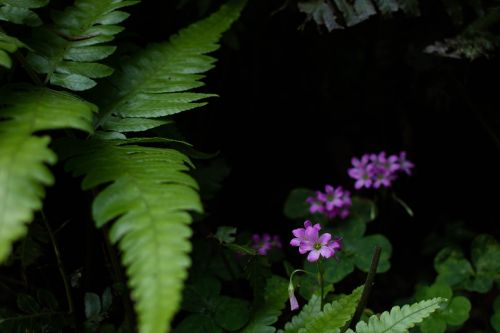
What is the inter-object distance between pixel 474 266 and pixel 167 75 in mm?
1480

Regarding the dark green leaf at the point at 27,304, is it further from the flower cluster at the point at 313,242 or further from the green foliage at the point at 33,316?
the flower cluster at the point at 313,242

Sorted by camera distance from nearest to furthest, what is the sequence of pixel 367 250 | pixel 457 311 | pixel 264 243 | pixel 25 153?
1. pixel 25 153
2. pixel 457 311
3. pixel 367 250
4. pixel 264 243

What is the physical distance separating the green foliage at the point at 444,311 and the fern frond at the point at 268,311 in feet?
1.79

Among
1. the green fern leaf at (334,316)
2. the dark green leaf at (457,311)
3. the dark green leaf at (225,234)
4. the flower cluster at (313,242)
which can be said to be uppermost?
the flower cluster at (313,242)

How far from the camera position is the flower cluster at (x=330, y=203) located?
2301 mm

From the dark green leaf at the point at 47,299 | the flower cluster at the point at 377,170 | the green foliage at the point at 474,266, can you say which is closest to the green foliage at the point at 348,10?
the flower cluster at the point at 377,170

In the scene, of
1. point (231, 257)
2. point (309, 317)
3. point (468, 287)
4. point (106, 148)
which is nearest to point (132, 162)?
point (106, 148)

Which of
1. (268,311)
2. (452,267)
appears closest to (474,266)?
(452,267)

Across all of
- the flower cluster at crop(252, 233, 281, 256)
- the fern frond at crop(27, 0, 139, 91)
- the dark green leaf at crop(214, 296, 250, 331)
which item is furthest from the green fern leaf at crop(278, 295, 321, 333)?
the fern frond at crop(27, 0, 139, 91)

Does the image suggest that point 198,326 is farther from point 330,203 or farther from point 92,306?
point 330,203

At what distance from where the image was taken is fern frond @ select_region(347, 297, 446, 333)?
4.59 ft

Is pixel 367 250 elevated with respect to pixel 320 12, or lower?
lower

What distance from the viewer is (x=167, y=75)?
1.67 meters

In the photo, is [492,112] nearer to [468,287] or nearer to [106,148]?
[468,287]
